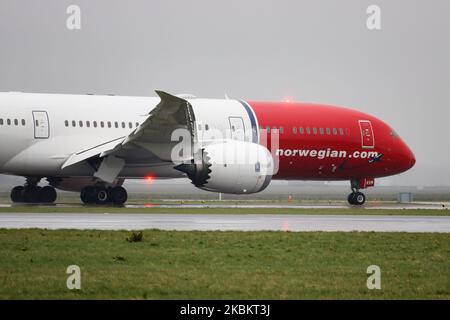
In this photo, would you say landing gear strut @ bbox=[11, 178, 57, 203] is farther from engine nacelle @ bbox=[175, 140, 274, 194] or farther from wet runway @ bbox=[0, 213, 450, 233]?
engine nacelle @ bbox=[175, 140, 274, 194]

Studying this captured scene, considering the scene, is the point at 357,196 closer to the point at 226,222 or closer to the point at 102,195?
the point at 102,195

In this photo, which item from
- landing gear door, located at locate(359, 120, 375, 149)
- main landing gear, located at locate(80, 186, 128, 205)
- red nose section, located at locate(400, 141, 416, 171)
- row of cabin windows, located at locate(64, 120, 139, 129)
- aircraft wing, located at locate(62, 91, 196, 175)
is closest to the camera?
aircraft wing, located at locate(62, 91, 196, 175)

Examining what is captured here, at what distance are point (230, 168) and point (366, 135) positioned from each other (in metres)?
11.1

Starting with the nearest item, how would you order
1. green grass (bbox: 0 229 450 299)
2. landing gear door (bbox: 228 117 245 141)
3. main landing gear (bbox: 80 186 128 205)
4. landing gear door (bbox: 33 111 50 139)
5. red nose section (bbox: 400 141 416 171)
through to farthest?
green grass (bbox: 0 229 450 299) < landing gear door (bbox: 33 111 50 139) < main landing gear (bbox: 80 186 128 205) < landing gear door (bbox: 228 117 245 141) < red nose section (bbox: 400 141 416 171)

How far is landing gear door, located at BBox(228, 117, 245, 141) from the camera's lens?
113 ft

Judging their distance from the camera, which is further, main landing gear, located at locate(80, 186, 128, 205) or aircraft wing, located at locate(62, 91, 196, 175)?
main landing gear, located at locate(80, 186, 128, 205)

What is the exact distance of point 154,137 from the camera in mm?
31891

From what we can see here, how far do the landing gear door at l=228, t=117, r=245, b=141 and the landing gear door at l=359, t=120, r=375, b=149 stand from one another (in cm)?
631

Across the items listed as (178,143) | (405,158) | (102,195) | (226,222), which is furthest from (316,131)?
(226,222)

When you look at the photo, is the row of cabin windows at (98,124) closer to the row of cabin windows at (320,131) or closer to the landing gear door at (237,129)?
the landing gear door at (237,129)

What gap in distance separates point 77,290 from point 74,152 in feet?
71.1

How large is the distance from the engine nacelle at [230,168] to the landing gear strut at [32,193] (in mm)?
8415

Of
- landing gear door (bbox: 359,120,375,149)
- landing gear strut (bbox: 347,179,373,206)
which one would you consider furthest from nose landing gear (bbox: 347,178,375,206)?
landing gear door (bbox: 359,120,375,149)
